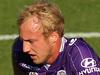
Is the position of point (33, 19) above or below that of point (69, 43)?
above

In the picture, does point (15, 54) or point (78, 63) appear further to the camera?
point (15, 54)

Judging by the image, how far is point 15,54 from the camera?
18.0 ft

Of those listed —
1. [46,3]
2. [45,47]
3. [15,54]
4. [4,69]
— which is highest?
[46,3]

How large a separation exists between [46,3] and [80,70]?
74cm

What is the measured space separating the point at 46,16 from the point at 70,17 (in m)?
4.52

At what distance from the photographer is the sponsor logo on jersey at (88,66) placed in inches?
186

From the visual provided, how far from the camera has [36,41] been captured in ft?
15.4

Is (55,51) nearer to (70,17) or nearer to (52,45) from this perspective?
(52,45)

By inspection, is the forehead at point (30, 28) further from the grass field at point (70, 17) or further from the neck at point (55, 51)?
the grass field at point (70, 17)

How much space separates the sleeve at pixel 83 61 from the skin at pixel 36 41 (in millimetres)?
207

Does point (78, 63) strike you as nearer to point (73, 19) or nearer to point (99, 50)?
point (99, 50)

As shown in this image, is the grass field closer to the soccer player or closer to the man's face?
the soccer player

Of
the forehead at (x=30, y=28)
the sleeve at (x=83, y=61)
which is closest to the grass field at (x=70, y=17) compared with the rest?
the sleeve at (x=83, y=61)

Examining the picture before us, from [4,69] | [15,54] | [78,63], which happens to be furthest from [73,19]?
[78,63]
